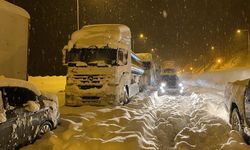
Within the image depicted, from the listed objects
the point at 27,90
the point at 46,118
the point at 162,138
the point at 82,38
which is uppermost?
the point at 82,38

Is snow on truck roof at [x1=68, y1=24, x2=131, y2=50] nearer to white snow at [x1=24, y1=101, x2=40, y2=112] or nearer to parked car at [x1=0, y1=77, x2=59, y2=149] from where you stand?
parked car at [x1=0, y1=77, x2=59, y2=149]

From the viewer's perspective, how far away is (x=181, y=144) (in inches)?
292

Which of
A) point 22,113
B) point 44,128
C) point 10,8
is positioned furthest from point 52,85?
point 22,113

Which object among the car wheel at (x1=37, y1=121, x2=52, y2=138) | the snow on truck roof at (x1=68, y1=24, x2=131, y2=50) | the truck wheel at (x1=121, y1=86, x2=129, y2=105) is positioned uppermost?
the snow on truck roof at (x1=68, y1=24, x2=131, y2=50)

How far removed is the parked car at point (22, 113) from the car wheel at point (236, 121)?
4827mm

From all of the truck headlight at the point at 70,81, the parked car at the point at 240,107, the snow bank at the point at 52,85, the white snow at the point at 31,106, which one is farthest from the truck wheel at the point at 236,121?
the snow bank at the point at 52,85

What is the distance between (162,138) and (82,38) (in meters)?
7.67

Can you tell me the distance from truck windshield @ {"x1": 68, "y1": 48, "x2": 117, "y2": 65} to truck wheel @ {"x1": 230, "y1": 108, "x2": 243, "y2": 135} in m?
6.62

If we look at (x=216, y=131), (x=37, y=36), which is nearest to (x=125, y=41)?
(x=216, y=131)

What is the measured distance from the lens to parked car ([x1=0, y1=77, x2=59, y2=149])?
5.85 metres

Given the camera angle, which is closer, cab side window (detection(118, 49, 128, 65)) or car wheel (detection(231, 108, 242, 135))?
car wheel (detection(231, 108, 242, 135))

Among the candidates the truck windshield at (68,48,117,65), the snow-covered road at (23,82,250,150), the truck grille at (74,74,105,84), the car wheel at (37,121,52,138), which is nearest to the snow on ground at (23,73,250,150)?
the snow-covered road at (23,82,250,150)

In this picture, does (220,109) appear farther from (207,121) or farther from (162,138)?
(162,138)

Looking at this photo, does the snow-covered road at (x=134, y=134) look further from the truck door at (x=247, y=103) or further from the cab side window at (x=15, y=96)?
the cab side window at (x=15, y=96)
